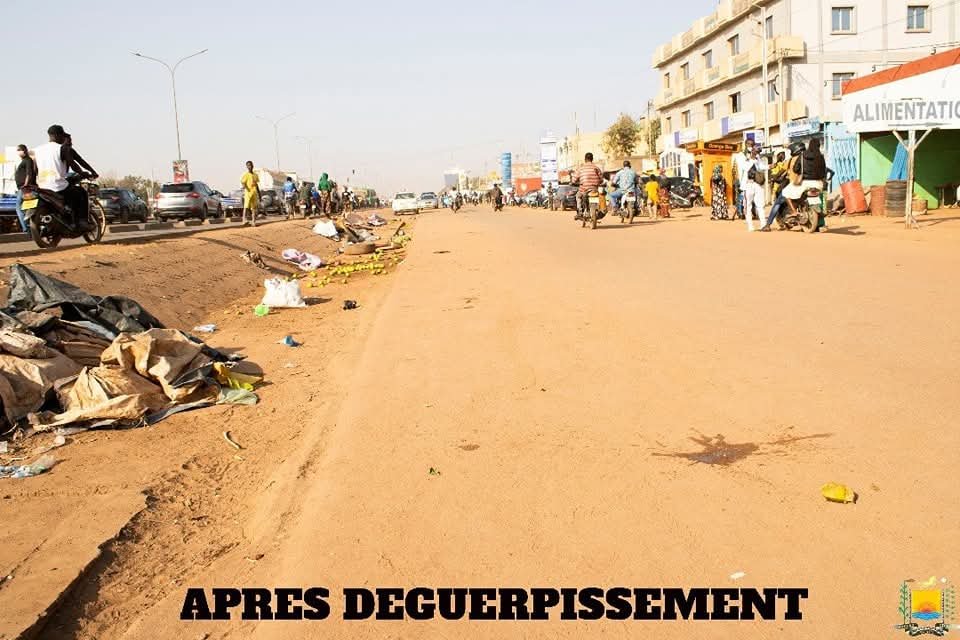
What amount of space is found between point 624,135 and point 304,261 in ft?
210

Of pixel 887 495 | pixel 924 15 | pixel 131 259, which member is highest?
pixel 924 15

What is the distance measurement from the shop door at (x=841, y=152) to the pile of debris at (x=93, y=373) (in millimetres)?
24194

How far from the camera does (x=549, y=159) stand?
294 feet

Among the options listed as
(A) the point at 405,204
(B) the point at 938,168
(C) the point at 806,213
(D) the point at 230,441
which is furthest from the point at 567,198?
(D) the point at 230,441

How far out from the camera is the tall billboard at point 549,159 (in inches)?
3531

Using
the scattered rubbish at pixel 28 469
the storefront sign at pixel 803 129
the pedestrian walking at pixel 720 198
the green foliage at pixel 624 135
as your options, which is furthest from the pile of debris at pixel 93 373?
the green foliage at pixel 624 135

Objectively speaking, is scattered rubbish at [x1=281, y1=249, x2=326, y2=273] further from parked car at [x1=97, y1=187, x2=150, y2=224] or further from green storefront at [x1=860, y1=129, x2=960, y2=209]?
green storefront at [x1=860, y1=129, x2=960, y2=209]

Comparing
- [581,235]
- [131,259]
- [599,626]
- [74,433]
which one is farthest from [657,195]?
[599,626]

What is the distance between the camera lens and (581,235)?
733 inches

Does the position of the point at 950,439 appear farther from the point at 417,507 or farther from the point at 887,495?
the point at 417,507

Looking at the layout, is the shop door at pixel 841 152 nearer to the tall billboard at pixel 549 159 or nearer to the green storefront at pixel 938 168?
the green storefront at pixel 938 168

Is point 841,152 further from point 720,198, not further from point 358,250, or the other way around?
point 358,250

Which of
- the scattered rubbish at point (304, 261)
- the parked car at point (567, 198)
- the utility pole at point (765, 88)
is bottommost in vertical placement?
the scattered rubbish at point (304, 261)

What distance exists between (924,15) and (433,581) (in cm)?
4571
